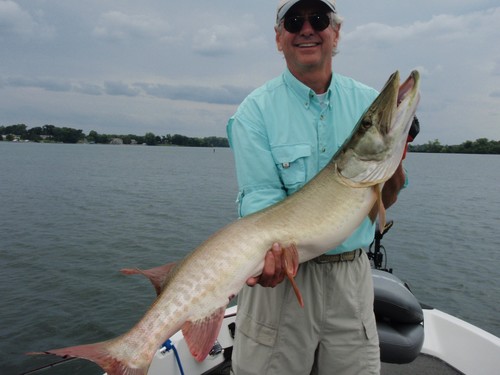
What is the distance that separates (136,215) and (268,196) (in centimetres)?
1625

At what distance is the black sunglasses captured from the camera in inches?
108

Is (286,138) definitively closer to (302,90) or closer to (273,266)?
(302,90)

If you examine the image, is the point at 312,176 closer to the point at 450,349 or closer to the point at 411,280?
the point at 450,349

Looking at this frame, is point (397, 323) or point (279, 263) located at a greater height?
point (279, 263)

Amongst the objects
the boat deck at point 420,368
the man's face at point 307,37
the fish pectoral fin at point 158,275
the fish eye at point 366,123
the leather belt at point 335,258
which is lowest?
the boat deck at point 420,368

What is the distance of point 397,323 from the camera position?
3887mm

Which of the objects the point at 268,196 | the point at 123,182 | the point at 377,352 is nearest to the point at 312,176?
the point at 268,196

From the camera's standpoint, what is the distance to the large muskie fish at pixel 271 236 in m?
2.29

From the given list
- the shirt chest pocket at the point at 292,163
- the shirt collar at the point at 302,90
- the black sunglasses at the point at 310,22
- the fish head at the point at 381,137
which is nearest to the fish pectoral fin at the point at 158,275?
the shirt chest pocket at the point at 292,163

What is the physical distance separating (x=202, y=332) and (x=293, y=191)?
1061mm

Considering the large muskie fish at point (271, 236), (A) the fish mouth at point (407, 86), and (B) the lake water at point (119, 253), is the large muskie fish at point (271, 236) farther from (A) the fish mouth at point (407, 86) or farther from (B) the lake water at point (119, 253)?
(B) the lake water at point (119, 253)

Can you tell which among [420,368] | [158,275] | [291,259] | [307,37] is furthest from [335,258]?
[420,368]

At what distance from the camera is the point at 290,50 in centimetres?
282

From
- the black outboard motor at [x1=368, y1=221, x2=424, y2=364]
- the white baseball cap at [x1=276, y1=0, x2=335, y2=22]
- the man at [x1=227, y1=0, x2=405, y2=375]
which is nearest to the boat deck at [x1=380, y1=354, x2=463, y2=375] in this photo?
the black outboard motor at [x1=368, y1=221, x2=424, y2=364]
